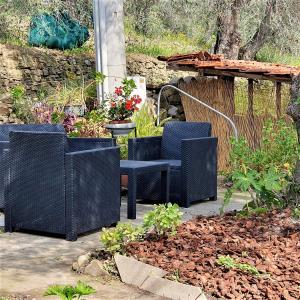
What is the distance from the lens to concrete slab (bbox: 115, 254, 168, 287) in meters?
5.06

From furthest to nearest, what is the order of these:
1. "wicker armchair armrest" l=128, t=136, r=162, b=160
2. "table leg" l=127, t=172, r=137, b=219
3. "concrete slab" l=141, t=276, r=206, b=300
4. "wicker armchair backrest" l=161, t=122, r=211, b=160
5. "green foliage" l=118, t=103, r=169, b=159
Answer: "green foliage" l=118, t=103, r=169, b=159 → "wicker armchair backrest" l=161, t=122, r=211, b=160 → "wicker armchair armrest" l=128, t=136, r=162, b=160 → "table leg" l=127, t=172, r=137, b=219 → "concrete slab" l=141, t=276, r=206, b=300

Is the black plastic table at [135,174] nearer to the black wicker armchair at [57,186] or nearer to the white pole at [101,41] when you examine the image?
the black wicker armchair at [57,186]

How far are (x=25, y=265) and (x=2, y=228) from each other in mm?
1459

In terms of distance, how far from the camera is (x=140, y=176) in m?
8.69

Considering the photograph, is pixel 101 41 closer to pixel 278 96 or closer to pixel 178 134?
pixel 278 96

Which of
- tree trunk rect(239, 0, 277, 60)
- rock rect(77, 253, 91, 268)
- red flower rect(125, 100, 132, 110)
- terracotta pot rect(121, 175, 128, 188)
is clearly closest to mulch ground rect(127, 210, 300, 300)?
rock rect(77, 253, 91, 268)

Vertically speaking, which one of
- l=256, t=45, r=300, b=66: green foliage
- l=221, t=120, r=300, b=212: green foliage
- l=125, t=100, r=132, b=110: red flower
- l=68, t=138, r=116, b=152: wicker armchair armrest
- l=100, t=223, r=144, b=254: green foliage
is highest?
l=256, t=45, r=300, b=66: green foliage

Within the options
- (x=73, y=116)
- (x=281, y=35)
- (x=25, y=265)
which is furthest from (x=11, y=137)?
(x=281, y=35)

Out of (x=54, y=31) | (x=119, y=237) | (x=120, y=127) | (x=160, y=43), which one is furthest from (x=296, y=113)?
(x=160, y=43)

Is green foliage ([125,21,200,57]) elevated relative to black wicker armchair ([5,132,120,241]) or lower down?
elevated

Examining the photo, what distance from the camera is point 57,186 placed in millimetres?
6531

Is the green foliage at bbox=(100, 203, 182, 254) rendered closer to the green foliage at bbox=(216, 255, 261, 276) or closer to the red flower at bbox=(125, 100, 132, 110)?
the green foliage at bbox=(216, 255, 261, 276)

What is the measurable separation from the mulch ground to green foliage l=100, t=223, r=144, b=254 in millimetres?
76

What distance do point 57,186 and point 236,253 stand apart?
1.92 meters
